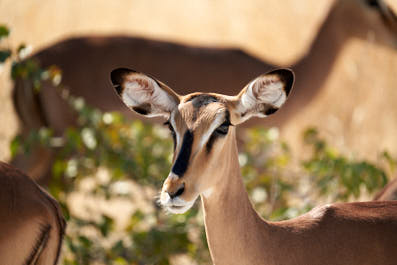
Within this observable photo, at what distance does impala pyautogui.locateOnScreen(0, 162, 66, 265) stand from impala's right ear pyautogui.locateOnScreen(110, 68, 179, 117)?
0.63 metres

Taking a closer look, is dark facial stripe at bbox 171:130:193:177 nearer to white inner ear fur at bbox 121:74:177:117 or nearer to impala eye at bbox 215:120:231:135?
impala eye at bbox 215:120:231:135

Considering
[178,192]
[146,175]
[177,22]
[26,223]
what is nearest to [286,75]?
[178,192]

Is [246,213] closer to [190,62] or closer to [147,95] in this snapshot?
[147,95]

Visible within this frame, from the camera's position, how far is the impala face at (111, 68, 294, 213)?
2773 millimetres

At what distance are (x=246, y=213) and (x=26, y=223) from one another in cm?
100

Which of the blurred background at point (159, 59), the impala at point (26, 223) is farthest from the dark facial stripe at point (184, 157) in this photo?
the blurred background at point (159, 59)

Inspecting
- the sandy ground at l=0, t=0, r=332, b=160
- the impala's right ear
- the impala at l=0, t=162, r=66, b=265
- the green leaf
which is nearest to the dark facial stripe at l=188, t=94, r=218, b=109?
the impala's right ear

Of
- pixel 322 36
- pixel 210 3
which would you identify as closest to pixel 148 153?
pixel 322 36

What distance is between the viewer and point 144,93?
3.25 metres

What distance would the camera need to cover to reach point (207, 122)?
292 cm

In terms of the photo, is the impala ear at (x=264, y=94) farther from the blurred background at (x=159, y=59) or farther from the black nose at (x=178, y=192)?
the blurred background at (x=159, y=59)

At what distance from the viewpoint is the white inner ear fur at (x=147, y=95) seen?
3150mm

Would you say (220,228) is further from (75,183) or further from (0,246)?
(75,183)

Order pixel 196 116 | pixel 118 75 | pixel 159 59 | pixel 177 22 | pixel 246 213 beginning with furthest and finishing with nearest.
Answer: pixel 177 22 → pixel 159 59 → pixel 118 75 → pixel 246 213 → pixel 196 116
